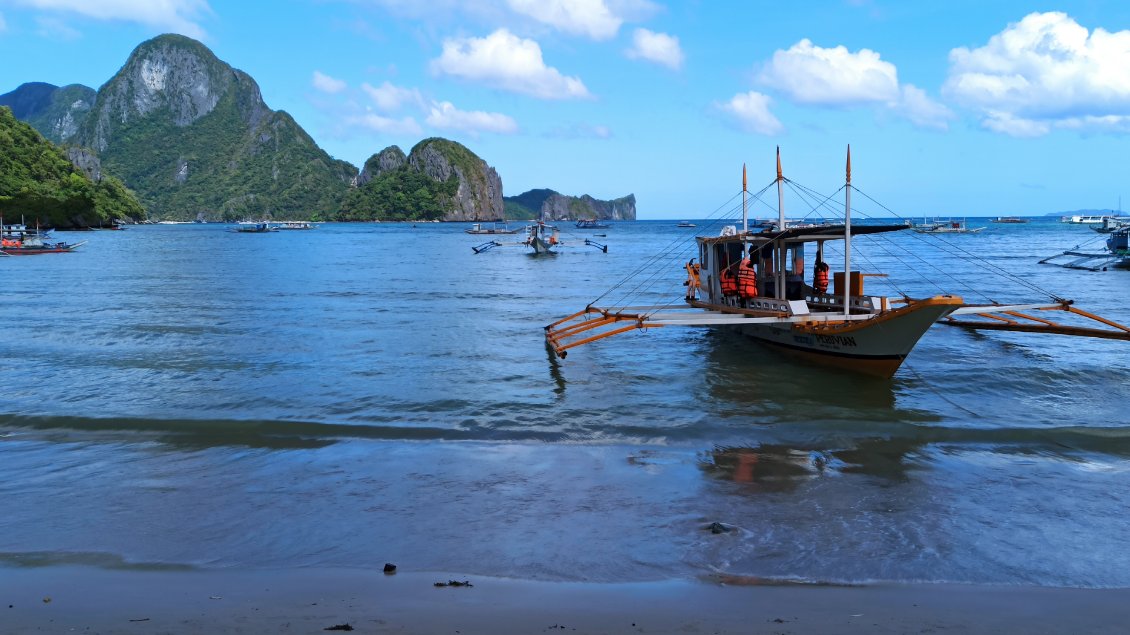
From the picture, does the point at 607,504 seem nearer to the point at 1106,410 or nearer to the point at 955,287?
the point at 1106,410

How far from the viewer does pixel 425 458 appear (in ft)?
35.0

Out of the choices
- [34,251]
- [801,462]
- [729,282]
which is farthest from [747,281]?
[34,251]

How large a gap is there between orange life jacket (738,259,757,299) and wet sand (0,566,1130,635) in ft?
41.0

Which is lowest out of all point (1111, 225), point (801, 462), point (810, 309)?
point (801, 462)

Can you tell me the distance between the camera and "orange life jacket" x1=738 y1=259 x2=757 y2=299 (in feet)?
61.2

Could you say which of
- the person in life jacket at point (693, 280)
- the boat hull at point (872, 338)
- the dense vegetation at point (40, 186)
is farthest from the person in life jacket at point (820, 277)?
the dense vegetation at point (40, 186)

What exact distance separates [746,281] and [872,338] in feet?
13.3

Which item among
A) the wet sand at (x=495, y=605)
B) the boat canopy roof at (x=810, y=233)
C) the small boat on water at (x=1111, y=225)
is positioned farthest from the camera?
the small boat on water at (x=1111, y=225)

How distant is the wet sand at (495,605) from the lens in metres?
5.62

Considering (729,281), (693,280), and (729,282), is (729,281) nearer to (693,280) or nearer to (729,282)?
(729,282)

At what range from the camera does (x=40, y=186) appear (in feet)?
404

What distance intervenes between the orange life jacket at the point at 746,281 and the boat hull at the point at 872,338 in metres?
1.19

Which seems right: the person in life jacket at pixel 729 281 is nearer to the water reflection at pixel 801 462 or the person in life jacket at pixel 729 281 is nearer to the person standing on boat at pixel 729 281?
the person standing on boat at pixel 729 281

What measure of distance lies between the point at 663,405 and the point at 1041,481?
246 inches
